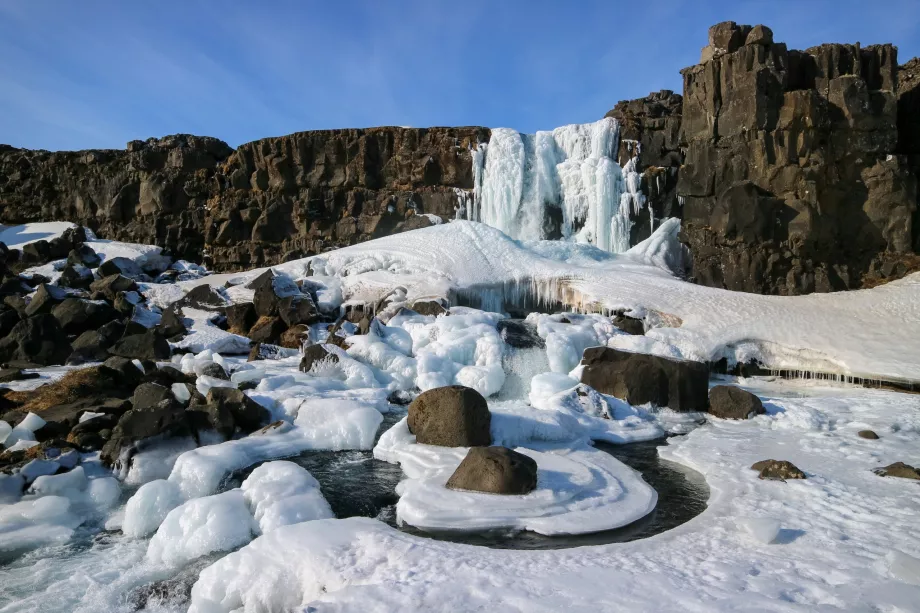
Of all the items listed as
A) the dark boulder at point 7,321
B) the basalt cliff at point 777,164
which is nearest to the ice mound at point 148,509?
the dark boulder at point 7,321

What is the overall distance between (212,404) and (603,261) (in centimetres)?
1363

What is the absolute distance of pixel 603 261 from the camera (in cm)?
2008

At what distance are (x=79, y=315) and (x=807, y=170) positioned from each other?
68.0 ft

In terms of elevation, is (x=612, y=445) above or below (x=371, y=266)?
below

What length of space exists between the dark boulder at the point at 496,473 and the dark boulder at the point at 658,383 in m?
4.80

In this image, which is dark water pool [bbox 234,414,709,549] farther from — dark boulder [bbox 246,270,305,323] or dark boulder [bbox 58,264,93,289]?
dark boulder [bbox 58,264,93,289]

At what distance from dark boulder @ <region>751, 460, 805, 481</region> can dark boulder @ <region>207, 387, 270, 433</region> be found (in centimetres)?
709

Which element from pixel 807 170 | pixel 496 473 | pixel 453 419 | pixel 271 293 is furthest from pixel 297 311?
pixel 807 170

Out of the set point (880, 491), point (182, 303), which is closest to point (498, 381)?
point (880, 491)

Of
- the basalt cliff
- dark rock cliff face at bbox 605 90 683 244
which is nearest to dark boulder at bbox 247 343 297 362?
the basalt cliff

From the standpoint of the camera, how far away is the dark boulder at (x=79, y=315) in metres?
16.7

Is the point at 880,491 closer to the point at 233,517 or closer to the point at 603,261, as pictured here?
the point at 233,517

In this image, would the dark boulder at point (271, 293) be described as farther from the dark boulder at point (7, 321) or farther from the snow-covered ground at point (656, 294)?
the dark boulder at point (7, 321)

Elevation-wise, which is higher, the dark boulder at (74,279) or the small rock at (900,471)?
the dark boulder at (74,279)
